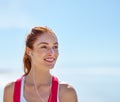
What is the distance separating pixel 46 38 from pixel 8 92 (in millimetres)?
1066

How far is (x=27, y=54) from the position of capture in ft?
21.1

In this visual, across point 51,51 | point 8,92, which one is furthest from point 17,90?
point 51,51

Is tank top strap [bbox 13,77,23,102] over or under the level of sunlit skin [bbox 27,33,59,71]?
under

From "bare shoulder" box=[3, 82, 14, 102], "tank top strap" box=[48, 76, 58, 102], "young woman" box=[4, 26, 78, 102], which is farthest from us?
"bare shoulder" box=[3, 82, 14, 102]

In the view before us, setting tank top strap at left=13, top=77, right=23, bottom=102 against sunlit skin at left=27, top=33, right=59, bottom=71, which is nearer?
sunlit skin at left=27, top=33, right=59, bottom=71

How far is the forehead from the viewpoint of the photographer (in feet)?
20.3

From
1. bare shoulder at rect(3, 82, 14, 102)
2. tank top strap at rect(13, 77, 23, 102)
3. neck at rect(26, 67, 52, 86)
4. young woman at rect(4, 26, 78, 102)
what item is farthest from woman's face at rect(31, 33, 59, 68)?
bare shoulder at rect(3, 82, 14, 102)

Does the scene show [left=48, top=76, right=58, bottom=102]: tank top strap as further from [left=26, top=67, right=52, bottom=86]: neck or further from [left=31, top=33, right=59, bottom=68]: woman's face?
[left=31, top=33, right=59, bottom=68]: woman's face

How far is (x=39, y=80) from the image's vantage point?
6.43m

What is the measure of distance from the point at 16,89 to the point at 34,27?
1.00 meters

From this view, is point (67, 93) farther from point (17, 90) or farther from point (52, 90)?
point (17, 90)

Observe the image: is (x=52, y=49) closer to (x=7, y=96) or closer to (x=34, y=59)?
(x=34, y=59)

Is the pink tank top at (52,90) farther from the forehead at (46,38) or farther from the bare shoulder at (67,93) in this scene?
the forehead at (46,38)

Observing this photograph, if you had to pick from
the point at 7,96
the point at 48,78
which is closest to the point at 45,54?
the point at 48,78
